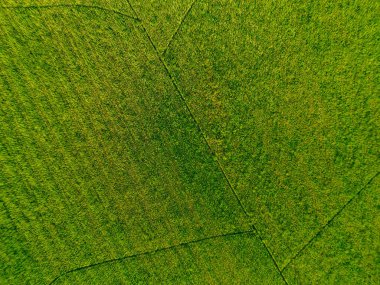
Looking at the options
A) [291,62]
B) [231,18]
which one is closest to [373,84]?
[291,62]

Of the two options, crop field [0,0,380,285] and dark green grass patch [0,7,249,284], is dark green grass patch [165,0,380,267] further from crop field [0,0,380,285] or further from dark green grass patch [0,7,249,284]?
dark green grass patch [0,7,249,284]

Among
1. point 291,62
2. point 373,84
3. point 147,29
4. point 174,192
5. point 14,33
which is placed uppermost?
point 373,84

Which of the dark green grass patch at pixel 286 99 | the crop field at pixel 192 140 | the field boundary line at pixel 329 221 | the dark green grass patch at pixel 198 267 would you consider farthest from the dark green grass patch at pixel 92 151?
the field boundary line at pixel 329 221

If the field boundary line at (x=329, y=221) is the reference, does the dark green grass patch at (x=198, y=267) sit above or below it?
below

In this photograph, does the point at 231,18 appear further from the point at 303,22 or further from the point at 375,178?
the point at 375,178

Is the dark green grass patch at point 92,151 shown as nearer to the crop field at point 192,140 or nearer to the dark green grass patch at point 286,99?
the crop field at point 192,140

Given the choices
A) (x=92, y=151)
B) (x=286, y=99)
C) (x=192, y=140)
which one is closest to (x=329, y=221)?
(x=286, y=99)

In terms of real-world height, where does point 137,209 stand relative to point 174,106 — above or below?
below

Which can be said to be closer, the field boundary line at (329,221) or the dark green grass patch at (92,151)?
the dark green grass patch at (92,151)
